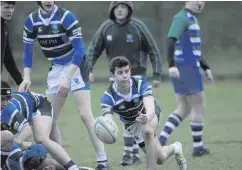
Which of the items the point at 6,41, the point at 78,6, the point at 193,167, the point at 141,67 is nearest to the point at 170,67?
the point at 141,67

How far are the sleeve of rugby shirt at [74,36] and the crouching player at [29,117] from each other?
1.62ft

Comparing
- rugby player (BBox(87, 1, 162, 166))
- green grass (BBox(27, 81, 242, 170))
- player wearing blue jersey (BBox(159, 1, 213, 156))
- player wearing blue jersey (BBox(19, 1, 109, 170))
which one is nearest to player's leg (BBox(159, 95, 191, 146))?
player wearing blue jersey (BBox(159, 1, 213, 156))

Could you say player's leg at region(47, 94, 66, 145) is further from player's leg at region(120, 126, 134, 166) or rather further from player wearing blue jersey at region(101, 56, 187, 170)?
player's leg at region(120, 126, 134, 166)

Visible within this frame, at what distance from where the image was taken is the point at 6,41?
7223mm

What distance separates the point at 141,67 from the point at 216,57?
1296cm

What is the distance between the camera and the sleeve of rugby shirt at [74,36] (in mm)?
6926

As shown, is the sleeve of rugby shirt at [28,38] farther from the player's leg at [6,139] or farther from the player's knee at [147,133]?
the player's knee at [147,133]

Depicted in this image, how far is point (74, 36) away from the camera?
6.96 meters

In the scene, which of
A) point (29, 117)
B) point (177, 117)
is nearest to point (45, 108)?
point (29, 117)

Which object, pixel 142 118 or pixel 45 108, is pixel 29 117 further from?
pixel 142 118

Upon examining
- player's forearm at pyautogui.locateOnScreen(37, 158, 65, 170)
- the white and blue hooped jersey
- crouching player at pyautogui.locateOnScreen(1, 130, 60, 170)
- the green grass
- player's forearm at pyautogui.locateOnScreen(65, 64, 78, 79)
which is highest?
player's forearm at pyautogui.locateOnScreen(65, 64, 78, 79)

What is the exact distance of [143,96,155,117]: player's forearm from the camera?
6361mm

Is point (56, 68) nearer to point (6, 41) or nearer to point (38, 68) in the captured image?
point (6, 41)

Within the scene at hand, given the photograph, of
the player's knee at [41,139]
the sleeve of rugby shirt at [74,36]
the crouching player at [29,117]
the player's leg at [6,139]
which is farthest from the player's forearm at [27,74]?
the player's leg at [6,139]
